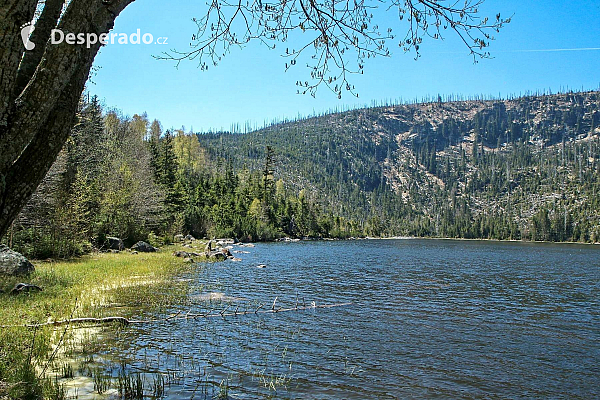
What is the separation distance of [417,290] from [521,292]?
716 cm

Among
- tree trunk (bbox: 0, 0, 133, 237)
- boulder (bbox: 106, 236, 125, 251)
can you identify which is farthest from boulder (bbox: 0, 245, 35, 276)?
boulder (bbox: 106, 236, 125, 251)

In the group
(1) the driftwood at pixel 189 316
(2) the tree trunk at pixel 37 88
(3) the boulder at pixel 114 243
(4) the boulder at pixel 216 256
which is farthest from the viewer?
(4) the boulder at pixel 216 256

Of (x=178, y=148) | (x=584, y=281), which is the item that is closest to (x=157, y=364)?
(x=584, y=281)

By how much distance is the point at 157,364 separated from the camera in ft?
33.5

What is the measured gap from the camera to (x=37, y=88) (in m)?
4.05

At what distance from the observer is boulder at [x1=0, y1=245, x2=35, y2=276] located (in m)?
18.4

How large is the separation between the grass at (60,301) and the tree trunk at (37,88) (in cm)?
455

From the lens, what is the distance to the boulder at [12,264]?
18359 mm

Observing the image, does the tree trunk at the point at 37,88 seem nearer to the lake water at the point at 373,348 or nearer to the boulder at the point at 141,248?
the lake water at the point at 373,348

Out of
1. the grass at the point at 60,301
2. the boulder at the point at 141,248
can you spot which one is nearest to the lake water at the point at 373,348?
the grass at the point at 60,301

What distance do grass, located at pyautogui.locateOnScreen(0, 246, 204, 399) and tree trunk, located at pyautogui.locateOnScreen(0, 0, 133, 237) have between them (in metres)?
4.55

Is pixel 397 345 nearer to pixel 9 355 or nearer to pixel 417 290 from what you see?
pixel 9 355

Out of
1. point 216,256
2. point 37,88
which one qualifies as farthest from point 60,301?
point 216,256

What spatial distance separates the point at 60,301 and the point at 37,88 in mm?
12578
